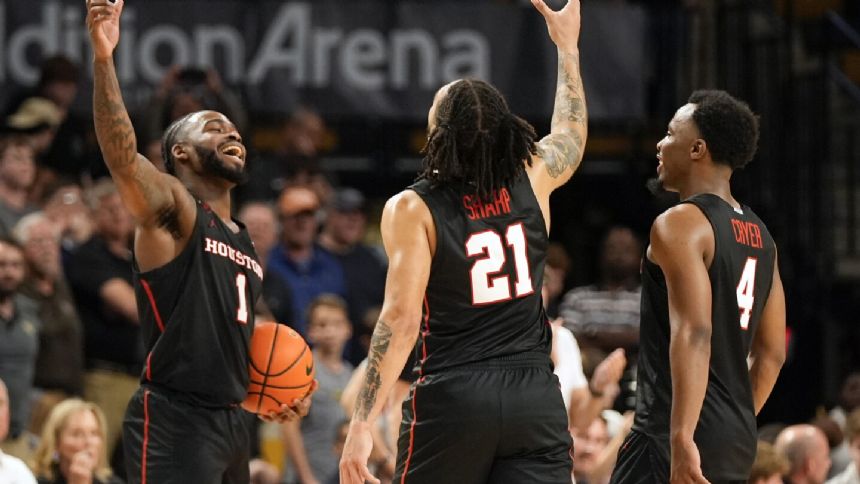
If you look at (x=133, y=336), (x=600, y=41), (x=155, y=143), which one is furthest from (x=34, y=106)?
(x=600, y=41)

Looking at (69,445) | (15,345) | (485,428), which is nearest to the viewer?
(485,428)

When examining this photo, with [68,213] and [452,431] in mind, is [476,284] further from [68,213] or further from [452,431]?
[68,213]

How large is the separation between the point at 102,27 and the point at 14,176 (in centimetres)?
505

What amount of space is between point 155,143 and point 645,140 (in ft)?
14.2

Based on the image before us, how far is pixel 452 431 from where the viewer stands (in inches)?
214

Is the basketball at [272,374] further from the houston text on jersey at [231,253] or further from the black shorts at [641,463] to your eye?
the black shorts at [641,463]

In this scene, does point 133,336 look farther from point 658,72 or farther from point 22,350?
point 658,72

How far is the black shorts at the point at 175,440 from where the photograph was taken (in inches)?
236

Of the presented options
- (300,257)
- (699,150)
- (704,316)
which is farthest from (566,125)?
(300,257)

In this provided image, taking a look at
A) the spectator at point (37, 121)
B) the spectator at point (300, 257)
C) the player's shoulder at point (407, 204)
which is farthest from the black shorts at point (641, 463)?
the spectator at point (37, 121)

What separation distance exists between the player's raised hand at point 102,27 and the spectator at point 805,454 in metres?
4.77

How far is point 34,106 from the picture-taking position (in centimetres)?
1142

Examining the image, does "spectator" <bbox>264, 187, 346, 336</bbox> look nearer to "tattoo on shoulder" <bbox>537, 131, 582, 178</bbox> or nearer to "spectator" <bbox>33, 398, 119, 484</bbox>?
"spectator" <bbox>33, 398, 119, 484</bbox>

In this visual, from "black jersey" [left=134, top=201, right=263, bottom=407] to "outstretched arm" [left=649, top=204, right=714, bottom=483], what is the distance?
1667 mm
